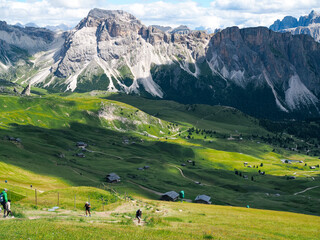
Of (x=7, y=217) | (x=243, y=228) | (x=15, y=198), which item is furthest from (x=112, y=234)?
(x=15, y=198)

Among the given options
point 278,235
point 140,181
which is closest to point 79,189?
point 278,235

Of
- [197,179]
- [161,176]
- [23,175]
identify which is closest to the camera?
[23,175]

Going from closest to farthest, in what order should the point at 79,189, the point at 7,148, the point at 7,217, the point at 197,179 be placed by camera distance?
1. the point at 7,217
2. the point at 79,189
3. the point at 7,148
4. the point at 197,179

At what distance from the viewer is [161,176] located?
17588 centimetres

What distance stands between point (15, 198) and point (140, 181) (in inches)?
3729

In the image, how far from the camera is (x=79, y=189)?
76.9 metres

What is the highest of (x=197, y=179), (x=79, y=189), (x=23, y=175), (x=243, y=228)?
(x=243, y=228)

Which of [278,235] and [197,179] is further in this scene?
[197,179]

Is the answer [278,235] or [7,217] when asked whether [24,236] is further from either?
[278,235]

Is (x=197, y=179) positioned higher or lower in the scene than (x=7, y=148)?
lower

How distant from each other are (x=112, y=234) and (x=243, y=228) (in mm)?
23638

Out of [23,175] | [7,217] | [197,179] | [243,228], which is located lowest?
[197,179]

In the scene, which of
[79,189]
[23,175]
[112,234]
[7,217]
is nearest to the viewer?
[112,234]

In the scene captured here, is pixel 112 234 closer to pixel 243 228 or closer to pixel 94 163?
pixel 243 228
